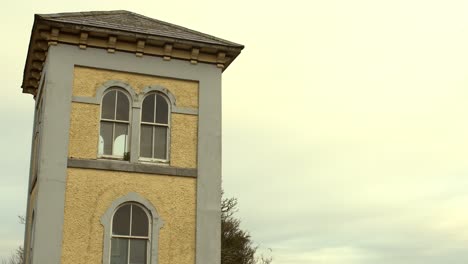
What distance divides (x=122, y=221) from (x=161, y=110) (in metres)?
2.80

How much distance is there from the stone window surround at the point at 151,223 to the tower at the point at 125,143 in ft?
0.07

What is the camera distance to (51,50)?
16359mm

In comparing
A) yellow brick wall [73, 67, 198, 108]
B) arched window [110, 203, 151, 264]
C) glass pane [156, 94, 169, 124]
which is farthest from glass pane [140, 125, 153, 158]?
arched window [110, 203, 151, 264]

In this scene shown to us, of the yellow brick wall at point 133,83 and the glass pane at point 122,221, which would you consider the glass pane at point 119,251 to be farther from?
the yellow brick wall at point 133,83

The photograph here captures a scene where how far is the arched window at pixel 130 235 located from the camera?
1573 centimetres

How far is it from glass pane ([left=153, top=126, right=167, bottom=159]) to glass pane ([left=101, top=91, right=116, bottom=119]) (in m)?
1.07

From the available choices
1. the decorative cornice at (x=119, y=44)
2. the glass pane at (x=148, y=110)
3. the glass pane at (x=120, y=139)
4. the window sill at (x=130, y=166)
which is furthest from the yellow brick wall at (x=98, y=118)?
the decorative cornice at (x=119, y=44)

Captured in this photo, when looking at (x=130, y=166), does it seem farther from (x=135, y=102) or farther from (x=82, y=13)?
(x=82, y=13)

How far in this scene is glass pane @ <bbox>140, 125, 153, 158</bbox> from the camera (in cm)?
1662

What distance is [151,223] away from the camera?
1606 cm

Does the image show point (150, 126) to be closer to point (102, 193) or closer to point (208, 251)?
point (102, 193)

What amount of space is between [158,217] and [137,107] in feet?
8.54

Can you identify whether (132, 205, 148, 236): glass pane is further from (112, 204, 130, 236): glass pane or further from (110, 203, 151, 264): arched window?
(112, 204, 130, 236): glass pane

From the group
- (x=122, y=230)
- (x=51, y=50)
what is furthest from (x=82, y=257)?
(x=51, y=50)
